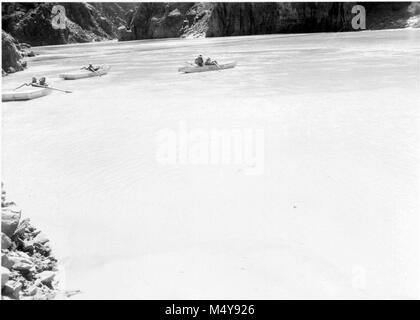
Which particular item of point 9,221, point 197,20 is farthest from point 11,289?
point 197,20

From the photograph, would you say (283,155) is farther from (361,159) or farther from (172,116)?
(172,116)

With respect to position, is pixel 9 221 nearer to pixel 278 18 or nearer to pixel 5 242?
pixel 5 242

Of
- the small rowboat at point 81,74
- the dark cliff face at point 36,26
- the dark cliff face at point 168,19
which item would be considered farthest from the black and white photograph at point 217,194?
the dark cliff face at point 36,26

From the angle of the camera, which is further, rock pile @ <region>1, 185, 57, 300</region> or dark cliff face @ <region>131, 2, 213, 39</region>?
dark cliff face @ <region>131, 2, 213, 39</region>

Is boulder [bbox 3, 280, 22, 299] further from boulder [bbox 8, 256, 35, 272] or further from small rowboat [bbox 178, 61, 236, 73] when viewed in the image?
small rowboat [bbox 178, 61, 236, 73]

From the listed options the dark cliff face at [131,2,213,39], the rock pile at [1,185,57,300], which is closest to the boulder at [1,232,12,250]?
the rock pile at [1,185,57,300]

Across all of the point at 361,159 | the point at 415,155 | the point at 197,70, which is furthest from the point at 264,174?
the point at 197,70
